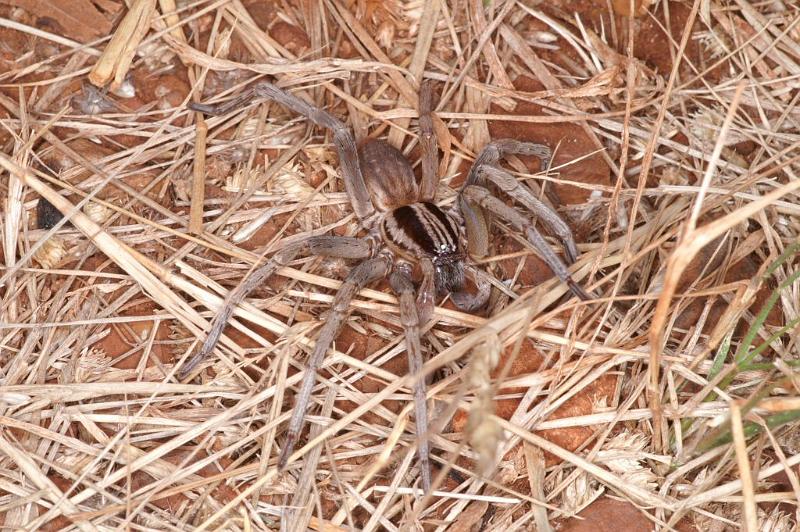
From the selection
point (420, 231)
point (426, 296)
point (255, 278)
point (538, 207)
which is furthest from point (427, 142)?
point (255, 278)

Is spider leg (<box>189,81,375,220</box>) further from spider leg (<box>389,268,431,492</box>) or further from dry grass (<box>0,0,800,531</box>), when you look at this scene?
spider leg (<box>389,268,431,492</box>)

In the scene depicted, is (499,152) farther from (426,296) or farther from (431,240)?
(426,296)

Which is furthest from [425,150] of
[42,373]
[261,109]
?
[42,373]

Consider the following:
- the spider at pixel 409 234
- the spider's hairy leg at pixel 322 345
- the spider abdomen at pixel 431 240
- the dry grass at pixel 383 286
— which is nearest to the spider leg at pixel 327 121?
the spider at pixel 409 234

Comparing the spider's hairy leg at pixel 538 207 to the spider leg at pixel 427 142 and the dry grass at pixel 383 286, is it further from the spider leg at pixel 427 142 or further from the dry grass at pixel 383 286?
the spider leg at pixel 427 142

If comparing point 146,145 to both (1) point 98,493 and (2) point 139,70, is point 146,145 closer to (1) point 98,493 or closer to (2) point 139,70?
(2) point 139,70
